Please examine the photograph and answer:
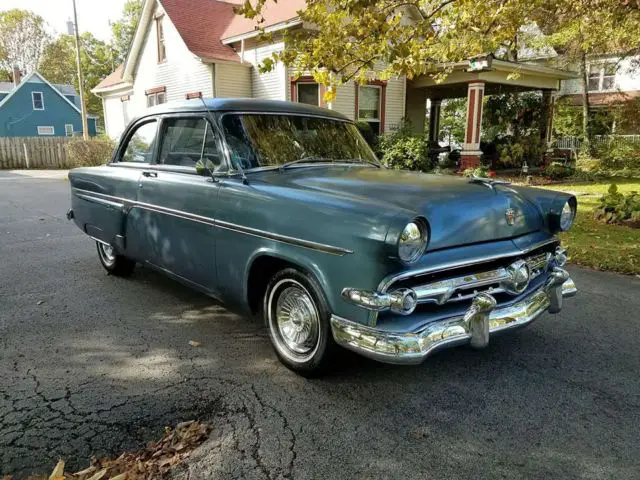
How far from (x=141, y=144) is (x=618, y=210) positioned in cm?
737

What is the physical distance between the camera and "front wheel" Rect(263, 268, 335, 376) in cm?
304

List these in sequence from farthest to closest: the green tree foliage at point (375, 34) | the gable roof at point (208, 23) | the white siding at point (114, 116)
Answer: the white siding at point (114, 116) → the gable roof at point (208, 23) → the green tree foliage at point (375, 34)

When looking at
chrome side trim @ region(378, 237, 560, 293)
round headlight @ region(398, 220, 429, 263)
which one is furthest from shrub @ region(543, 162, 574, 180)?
round headlight @ region(398, 220, 429, 263)

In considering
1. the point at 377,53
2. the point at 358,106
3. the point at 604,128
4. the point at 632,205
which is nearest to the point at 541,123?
the point at 358,106

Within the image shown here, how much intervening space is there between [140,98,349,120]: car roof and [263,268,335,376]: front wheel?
1.44 metres

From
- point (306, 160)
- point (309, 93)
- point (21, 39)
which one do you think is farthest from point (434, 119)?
point (21, 39)

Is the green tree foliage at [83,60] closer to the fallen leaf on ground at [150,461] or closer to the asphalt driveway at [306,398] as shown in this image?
the asphalt driveway at [306,398]

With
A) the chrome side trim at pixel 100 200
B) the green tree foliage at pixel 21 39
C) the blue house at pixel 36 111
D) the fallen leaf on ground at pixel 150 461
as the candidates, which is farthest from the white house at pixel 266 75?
the green tree foliage at pixel 21 39

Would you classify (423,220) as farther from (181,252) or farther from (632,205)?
(632,205)

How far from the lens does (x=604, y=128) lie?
22.7 meters

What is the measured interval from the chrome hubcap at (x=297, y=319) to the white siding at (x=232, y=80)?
1526 cm

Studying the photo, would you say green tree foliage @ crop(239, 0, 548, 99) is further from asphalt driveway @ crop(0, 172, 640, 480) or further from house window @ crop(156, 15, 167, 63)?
house window @ crop(156, 15, 167, 63)

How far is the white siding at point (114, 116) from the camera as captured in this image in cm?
2438

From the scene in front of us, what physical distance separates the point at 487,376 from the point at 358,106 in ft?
47.7
